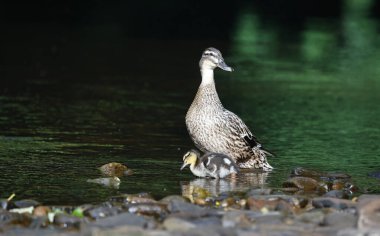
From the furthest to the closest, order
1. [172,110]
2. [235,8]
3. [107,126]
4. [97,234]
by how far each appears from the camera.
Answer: [235,8] < [172,110] < [107,126] < [97,234]

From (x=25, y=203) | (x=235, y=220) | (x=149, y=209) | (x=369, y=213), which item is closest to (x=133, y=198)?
(x=149, y=209)

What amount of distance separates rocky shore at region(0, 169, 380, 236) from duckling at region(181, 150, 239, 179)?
3.48 ft

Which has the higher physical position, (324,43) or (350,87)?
(324,43)

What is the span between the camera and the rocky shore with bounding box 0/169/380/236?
7324 millimetres

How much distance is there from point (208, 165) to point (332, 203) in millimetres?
2000

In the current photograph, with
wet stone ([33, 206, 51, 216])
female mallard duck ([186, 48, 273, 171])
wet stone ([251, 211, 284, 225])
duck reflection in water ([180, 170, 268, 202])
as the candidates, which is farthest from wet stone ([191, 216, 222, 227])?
female mallard duck ([186, 48, 273, 171])

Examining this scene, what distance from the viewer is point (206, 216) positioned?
7.96 meters

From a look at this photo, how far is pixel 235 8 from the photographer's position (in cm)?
3141

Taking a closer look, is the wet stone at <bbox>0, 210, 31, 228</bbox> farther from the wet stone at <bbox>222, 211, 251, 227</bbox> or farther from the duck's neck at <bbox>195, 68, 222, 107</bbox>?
the duck's neck at <bbox>195, 68, 222, 107</bbox>

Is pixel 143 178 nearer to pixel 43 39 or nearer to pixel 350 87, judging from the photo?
pixel 350 87

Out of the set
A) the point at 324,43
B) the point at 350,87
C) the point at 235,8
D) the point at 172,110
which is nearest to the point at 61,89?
the point at 172,110

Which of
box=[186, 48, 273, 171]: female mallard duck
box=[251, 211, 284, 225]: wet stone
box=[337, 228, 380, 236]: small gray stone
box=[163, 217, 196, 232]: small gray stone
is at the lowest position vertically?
box=[337, 228, 380, 236]: small gray stone

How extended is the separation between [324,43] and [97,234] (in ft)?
58.3

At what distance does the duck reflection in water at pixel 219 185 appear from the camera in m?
9.32
